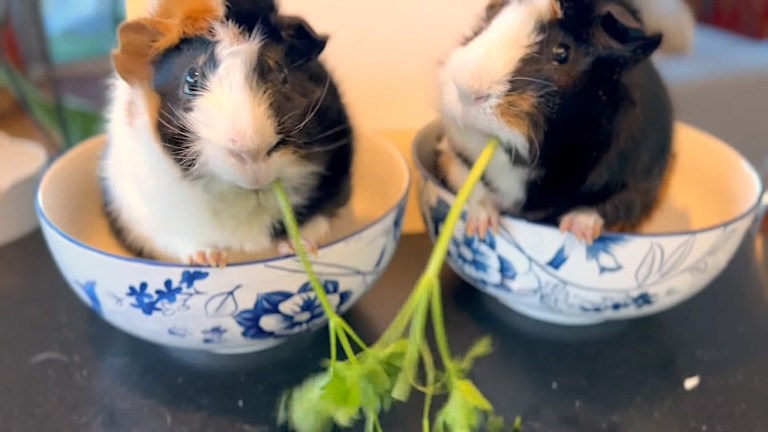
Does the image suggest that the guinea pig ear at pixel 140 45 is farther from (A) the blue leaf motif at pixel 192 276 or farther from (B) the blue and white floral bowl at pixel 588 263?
(B) the blue and white floral bowl at pixel 588 263

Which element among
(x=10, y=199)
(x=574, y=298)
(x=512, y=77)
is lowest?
(x=10, y=199)

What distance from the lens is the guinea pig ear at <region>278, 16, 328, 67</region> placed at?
0.58 m

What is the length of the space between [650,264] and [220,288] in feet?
1.14

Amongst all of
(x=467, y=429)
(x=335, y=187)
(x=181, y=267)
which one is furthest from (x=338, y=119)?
(x=467, y=429)

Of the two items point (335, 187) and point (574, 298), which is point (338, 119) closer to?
point (335, 187)

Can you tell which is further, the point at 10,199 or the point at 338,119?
the point at 10,199

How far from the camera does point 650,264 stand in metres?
0.63

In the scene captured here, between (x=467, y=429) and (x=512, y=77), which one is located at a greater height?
(x=512, y=77)

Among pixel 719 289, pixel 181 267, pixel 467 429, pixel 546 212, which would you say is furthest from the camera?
pixel 719 289

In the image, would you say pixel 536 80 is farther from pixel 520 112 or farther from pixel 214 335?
pixel 214 335

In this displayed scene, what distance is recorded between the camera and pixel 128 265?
0.58 metres

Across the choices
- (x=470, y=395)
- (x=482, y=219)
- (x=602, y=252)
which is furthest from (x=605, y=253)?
(x=470, y=395)

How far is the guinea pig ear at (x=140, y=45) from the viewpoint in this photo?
0.57 meters

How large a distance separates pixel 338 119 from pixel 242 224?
4.7 inches
